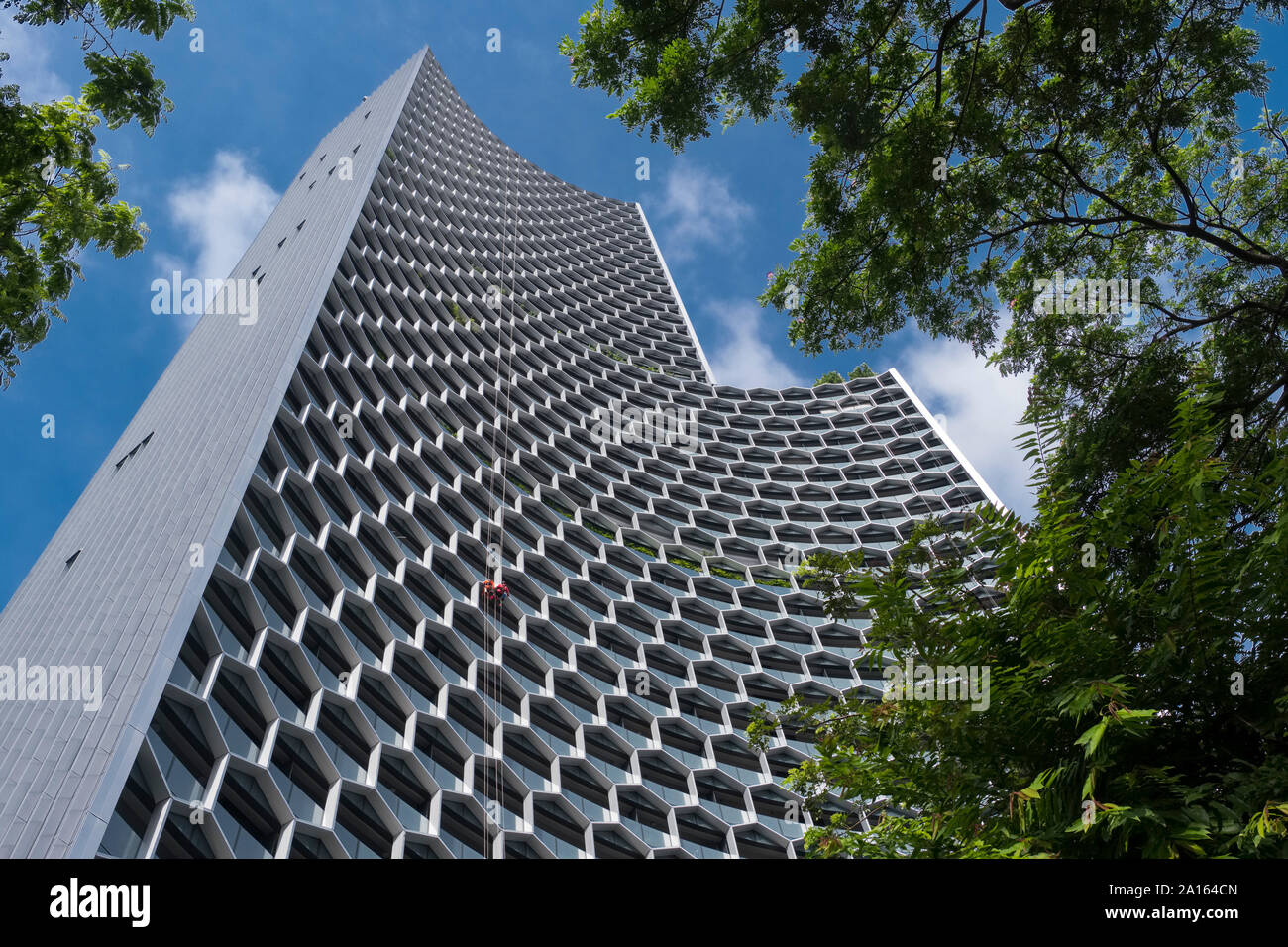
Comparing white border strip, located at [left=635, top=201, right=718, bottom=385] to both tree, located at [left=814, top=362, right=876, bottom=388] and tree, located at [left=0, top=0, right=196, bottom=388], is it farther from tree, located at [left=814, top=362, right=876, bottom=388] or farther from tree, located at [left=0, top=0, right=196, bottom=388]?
tree, located at [left=0, top=0, right=196, bottom=388]

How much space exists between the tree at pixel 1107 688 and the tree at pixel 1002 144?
309cm

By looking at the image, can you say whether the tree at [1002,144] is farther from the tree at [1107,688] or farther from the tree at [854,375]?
the tree at [854,375]

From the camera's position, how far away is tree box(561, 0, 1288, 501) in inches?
373

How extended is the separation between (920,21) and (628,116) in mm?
3554

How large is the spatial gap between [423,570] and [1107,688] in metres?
28.7

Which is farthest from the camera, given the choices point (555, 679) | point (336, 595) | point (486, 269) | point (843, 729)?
point (486, 269)

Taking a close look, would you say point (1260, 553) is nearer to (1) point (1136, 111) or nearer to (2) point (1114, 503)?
(2) point (1114, 503)

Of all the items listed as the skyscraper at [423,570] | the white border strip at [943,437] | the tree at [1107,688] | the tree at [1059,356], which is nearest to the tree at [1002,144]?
the tree at [1059,356]

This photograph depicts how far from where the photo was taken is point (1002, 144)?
9789mm

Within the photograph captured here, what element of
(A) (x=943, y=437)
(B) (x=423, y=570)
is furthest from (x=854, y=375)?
(B) (x=423, y=570)

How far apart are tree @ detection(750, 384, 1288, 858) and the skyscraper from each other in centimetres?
1372

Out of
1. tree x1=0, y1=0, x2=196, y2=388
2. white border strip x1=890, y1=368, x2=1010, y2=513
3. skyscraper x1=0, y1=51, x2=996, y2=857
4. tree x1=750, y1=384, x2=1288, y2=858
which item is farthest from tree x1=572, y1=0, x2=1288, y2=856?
white border strip x1=890, y1=368, x2=1010, y2=513

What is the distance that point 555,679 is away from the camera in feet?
112
